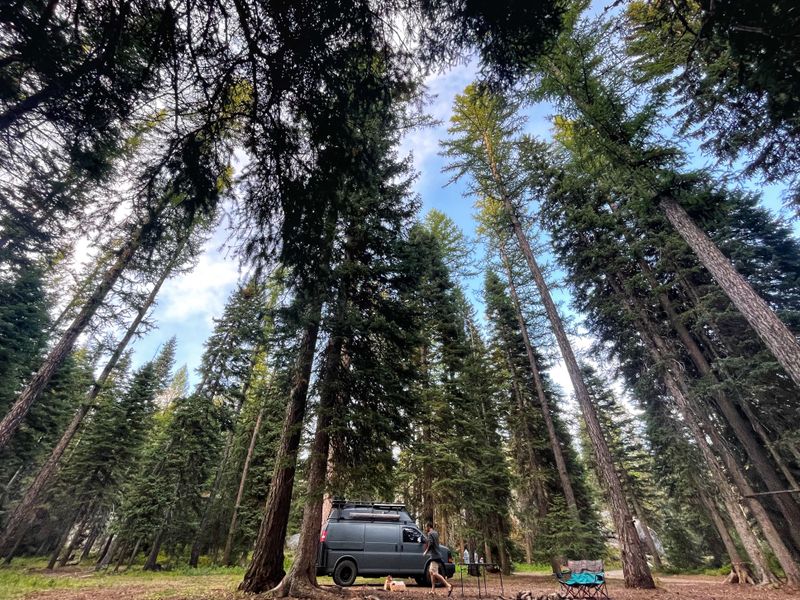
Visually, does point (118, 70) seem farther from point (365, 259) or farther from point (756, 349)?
point (756, 349)

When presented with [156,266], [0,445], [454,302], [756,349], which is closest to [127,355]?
[0,445]

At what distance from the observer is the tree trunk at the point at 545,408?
12.4 metres

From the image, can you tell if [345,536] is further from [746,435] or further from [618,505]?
[746,435]

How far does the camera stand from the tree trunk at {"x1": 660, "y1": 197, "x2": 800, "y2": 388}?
6203mm

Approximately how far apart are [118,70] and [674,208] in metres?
11.9

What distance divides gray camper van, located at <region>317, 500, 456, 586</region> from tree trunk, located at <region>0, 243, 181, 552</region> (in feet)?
31.2

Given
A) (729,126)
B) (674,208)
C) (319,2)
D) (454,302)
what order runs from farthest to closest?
(454,302) < (674,208) < (729,126) < (319,2)

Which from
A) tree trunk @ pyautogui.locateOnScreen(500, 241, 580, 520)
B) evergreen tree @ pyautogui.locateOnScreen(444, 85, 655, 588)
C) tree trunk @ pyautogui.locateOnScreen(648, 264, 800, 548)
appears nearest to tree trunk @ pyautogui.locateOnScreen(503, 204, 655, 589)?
evergreen tree @ pyautogui.locateOnScreen(444, 85, 655, 588)

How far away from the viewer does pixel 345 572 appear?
9.06m

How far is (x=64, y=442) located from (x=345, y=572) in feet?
41.8

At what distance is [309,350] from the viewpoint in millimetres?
7906

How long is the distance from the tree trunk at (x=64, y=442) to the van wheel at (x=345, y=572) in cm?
1022

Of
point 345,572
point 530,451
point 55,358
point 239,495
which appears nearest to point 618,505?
point 530,451

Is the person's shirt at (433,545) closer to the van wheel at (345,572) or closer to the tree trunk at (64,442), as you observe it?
the van wheel at (345,572)
